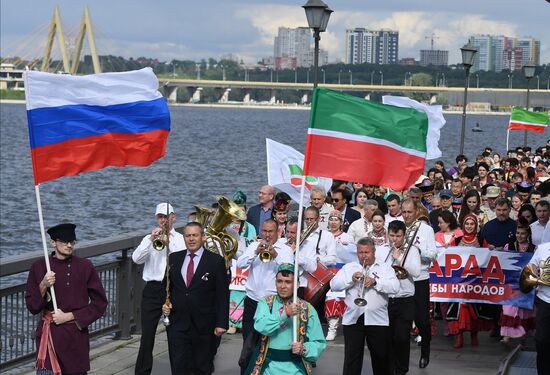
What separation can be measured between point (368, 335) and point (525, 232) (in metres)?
3.56

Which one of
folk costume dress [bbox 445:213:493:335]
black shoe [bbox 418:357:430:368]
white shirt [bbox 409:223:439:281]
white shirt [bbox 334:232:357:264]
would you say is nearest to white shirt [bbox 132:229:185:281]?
white shirt [bbox 409:223:439:281]

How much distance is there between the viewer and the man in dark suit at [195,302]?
34.3ft

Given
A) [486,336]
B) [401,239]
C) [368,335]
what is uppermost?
[401,239]

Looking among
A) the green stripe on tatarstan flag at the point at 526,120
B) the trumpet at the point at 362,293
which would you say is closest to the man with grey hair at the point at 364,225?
the trumpet at the point at 362,293

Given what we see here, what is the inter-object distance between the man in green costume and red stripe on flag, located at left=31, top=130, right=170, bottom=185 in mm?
2107

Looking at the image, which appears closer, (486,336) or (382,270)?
(382,270)

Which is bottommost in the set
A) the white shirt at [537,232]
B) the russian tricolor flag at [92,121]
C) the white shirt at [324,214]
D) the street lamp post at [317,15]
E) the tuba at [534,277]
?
the white shirt at [324,214]

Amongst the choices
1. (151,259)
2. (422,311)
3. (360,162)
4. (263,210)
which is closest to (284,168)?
(263,210)

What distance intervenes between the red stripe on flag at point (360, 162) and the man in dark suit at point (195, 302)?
3.88 ft

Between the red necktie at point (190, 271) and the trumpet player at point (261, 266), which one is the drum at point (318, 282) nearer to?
A: the trumpet player at point (261, 266)

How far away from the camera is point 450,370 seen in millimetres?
12445

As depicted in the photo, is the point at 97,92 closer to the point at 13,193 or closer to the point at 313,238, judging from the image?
the point at 313,238

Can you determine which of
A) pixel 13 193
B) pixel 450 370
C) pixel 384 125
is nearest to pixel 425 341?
pixel 450 370

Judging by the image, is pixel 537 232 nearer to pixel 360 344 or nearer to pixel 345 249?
pixel 345 249
